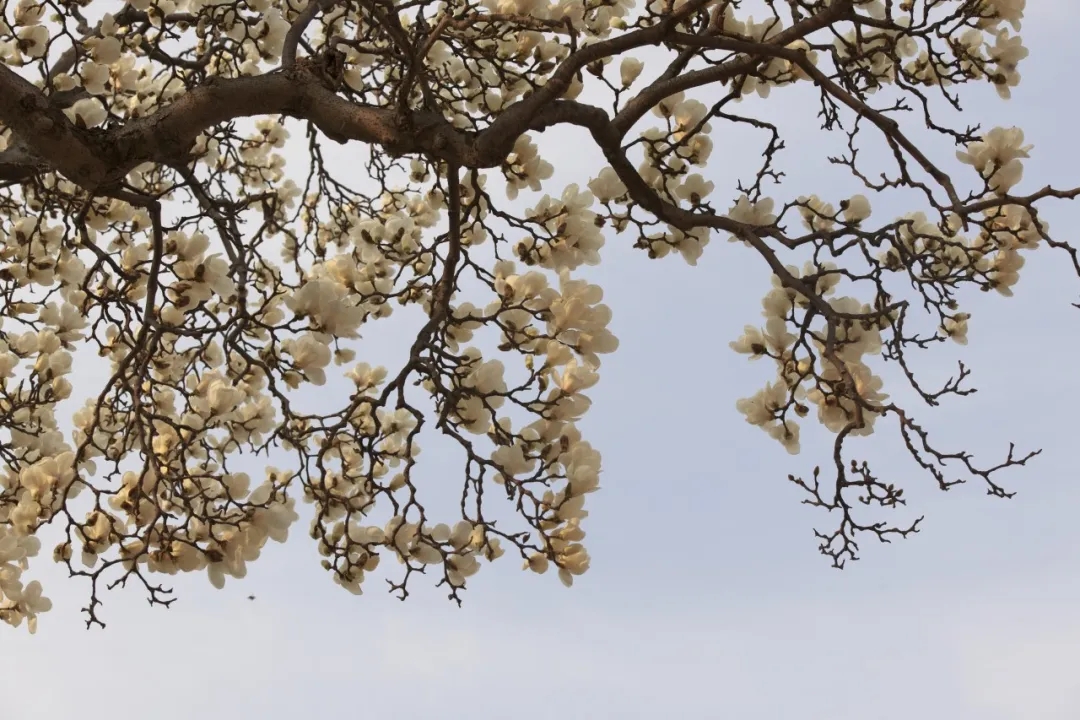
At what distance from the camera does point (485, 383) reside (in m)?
2.80

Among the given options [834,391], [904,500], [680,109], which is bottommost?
[904,500]

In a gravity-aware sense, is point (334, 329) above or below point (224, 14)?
below

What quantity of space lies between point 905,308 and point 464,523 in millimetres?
1499

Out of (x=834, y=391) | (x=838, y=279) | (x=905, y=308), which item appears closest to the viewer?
(x=905, y=308)

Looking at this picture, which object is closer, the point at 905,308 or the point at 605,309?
the point at 905,308

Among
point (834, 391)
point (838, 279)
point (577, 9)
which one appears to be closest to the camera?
point (834, 391)

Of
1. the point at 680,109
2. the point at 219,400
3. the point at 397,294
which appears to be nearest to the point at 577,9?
the point at 680,109

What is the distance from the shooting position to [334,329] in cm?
267

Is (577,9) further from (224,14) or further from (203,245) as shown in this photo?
(203,245)

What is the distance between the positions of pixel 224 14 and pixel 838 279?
2.55 meters

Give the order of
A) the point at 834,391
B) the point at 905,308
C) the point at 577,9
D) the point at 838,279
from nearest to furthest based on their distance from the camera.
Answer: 1. the point at 905,308
2. the point at 834,391
3. the point at 838,279
4. the point at 577,9

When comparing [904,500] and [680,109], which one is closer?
[904,500]

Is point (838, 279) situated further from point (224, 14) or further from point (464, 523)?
point (224, 14)

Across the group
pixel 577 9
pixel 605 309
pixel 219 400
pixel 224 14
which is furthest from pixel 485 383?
pixel 224 14
